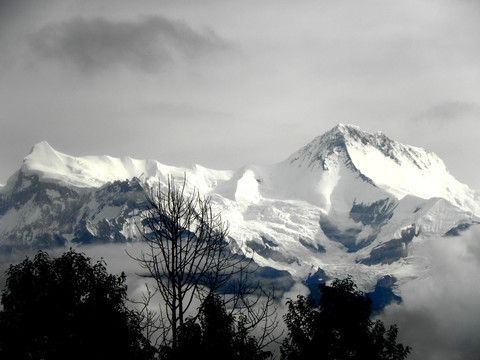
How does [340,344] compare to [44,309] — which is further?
[340,344]

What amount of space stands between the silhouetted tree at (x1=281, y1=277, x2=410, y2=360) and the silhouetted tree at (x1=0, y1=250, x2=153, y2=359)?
1399 centimetres

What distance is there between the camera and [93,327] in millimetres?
43656

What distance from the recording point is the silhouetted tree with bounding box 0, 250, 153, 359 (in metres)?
42.7

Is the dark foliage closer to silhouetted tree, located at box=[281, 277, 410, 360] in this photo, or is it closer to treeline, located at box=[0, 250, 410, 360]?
treeline, located at box=[0, 250, 410, 360]

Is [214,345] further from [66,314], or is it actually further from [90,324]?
[66,314]

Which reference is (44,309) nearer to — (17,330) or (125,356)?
(17,330)

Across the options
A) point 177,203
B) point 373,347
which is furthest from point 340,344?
point 177,203

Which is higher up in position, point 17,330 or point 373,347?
point 373,347

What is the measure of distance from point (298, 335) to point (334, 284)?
24.2ft

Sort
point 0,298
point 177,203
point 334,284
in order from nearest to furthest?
point 177,203 → point 0,298 → point 334,284

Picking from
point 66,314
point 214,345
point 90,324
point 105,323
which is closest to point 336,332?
point 105,323

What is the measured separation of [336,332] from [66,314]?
22.0m

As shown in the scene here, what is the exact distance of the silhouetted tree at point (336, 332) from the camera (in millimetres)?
54469

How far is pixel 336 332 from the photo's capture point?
5594 centimetres
